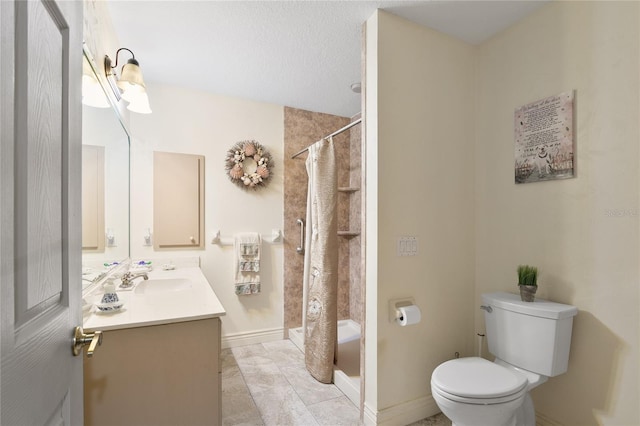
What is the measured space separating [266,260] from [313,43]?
1934 millimetres

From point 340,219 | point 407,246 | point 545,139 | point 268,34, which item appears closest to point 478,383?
point 407,246

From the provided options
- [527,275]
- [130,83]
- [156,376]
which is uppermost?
[130,83]

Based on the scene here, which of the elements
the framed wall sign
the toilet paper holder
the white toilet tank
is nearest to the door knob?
the toilet paper holder

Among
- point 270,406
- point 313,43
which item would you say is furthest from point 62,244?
point 313,43

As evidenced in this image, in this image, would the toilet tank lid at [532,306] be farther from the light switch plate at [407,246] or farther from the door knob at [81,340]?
the door knob at [81,340]

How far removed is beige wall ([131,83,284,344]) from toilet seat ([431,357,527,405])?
1846mm

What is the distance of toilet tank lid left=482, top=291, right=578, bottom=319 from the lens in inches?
59.4

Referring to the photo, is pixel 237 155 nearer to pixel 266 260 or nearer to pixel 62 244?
pixel 266 260

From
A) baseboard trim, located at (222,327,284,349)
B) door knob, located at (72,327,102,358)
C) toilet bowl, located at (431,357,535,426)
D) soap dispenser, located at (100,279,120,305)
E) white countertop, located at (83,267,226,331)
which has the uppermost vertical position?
door knob, located at (72,327,102,358)

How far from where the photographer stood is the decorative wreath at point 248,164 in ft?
9.34

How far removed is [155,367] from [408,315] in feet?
4.20

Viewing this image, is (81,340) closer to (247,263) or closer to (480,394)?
(480,394)

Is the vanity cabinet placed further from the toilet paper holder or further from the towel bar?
the towel bar

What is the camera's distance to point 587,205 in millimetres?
1552
